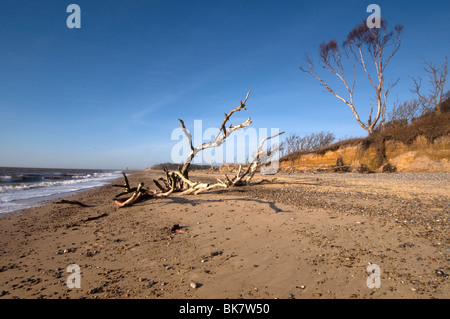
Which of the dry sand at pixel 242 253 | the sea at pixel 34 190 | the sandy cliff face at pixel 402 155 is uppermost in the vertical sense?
the sandy cliff face at pixel 402 155

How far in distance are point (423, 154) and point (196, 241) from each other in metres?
18.6

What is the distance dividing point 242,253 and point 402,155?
1863 cm

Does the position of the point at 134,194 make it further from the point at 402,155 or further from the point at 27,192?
the point at 402,155

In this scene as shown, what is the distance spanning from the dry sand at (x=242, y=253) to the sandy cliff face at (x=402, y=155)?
1252 cm

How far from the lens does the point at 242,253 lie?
2.72 m

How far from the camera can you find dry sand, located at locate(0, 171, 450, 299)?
1.98 metres

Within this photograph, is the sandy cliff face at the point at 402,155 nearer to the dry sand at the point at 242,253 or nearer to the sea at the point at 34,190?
the dry sand at the point at 242,253

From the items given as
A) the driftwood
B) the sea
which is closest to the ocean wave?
the sea

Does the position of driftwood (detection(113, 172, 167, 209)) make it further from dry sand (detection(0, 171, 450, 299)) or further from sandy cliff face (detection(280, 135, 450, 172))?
sandy cliff face (detection(280, 135, 450, 172))

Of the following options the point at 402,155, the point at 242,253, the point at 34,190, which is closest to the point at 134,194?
the point at 242,253

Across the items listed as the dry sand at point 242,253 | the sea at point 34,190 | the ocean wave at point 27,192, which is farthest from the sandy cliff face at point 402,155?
the ocean wave at point 27,192

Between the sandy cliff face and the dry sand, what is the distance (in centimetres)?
1252

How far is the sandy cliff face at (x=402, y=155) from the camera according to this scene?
13812 mm
